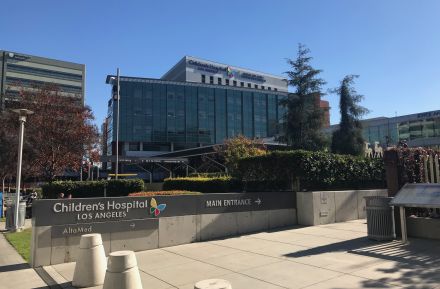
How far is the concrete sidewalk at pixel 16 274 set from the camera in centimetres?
720

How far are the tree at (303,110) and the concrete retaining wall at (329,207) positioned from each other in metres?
22.4

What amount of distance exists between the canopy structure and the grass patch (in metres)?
8.99

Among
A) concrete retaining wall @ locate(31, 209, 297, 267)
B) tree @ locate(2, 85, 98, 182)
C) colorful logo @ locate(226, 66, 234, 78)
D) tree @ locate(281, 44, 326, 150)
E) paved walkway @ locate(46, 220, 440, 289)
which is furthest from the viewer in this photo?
colorful logo @ locate(226, 66, 234, 78)

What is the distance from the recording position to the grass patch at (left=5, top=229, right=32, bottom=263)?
1024 centimetres

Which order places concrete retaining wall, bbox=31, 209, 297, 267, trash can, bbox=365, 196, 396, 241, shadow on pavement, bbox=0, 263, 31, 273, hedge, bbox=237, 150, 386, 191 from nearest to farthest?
shadow on pavement, bbox=0, 263, 31, 273
concrete retaining wall, bbox=31, 209, 297, 267
trash can, bbox=365, 196, 396, 241
hedge, bbox=237, 150, 386, 191

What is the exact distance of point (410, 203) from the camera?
9.30 metres

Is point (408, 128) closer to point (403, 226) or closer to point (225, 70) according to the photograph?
point (225, 70)

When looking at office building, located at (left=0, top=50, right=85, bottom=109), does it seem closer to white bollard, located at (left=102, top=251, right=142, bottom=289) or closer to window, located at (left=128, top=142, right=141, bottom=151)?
window, located at (left=128, top=142, right=141, bottom=151)

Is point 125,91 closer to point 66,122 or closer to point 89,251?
point 66,122

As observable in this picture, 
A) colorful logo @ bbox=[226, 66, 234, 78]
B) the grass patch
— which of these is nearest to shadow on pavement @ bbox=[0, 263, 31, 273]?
the grass patch

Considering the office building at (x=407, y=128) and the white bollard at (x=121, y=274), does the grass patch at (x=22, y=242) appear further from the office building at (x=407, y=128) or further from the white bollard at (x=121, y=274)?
the office building at (x=407, y=128)

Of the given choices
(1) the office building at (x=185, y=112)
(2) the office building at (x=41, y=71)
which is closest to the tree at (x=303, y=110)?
(1) the office building at (x=185, y=112)

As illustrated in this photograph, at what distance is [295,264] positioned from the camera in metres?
Result: 7.98

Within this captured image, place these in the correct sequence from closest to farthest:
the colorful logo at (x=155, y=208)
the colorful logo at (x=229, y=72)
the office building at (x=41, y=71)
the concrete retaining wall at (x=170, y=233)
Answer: the concrete retaining wall at (x=170, y=233)
the colorful logo at (x=155, y=208)
the office building at (x=41, y=71)
the colorful logo at (x=229, y=72)
